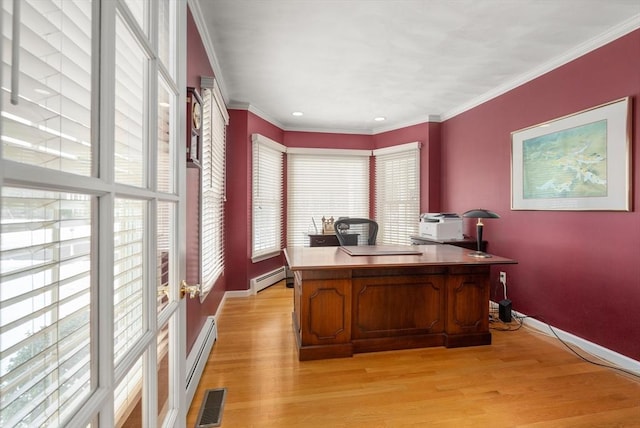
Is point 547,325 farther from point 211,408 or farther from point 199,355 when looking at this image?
point 199,355

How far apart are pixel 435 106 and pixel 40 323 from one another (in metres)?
4.55

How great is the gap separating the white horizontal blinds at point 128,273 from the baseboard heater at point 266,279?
11.2 feet

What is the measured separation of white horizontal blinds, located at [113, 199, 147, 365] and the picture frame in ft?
10.5

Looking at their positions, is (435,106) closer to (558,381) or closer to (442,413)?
(558,381)

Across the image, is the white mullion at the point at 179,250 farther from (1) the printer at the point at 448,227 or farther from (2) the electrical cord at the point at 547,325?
(1) the printer at the point at 448,227

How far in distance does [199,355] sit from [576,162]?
3.50m

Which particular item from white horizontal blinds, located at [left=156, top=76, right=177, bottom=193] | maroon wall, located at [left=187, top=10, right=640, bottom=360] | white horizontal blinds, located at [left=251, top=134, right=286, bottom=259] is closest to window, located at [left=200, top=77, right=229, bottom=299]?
maroon wall, located at [left=187, top=10, right=640, bottom=360]

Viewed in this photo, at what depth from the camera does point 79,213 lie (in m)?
0.52

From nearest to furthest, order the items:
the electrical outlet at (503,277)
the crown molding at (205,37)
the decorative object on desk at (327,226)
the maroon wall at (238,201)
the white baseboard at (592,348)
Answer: the crown molding at (205,37) < the white baseboard at (592,348) < the electrical outlet at (503,277) < the maroon wall at (238,201) < the decorative object on desk at (327,226)

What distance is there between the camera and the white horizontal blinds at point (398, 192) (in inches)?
185

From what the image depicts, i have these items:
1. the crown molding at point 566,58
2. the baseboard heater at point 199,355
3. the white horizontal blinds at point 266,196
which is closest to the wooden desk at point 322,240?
the white horizontal blinds at point 266,196

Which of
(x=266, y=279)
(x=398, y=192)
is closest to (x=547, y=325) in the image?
(x=398, y=192)

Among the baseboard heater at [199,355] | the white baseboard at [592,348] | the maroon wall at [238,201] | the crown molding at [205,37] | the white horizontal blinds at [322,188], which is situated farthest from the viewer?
the white horizontal blinds at [322,188]

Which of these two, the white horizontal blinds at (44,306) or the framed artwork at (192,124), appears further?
the framed artwork at (192,124)
